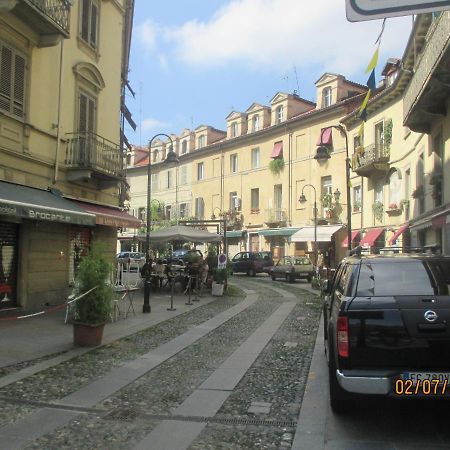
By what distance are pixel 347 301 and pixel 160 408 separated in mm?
2390

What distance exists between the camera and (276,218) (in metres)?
41.9

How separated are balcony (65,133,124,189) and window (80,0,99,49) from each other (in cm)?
309

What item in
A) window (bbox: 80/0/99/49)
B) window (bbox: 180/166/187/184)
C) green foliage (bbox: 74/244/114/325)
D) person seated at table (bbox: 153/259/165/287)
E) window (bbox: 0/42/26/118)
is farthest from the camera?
window (bbox: 180/166/187/184)

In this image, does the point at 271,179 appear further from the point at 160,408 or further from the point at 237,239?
the point at 160,408

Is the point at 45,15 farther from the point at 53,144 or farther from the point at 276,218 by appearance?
the point at 276,218

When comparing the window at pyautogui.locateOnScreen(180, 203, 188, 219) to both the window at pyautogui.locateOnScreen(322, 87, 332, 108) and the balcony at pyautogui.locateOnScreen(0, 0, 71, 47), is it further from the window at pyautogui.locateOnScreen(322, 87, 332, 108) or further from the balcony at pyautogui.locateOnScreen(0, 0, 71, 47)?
the balcony at pyautogui.locateOnScreen(0, 0, 71, 47)

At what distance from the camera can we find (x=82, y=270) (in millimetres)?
9016

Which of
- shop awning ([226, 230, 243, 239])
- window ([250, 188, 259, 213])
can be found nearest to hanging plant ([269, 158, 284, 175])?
window ([250, 188, 259, 213])

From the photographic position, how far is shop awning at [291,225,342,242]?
35.9 metres

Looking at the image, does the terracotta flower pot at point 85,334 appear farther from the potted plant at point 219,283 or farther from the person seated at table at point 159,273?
the person seated at table at point 159,273

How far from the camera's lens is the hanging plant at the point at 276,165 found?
4175 cm

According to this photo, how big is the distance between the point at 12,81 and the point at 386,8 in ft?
38.9

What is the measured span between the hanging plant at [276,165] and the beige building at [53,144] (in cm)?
2505

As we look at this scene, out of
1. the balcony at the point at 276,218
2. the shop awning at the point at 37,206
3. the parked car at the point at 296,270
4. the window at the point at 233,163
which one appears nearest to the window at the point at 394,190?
the parked car at the point at 296,270
